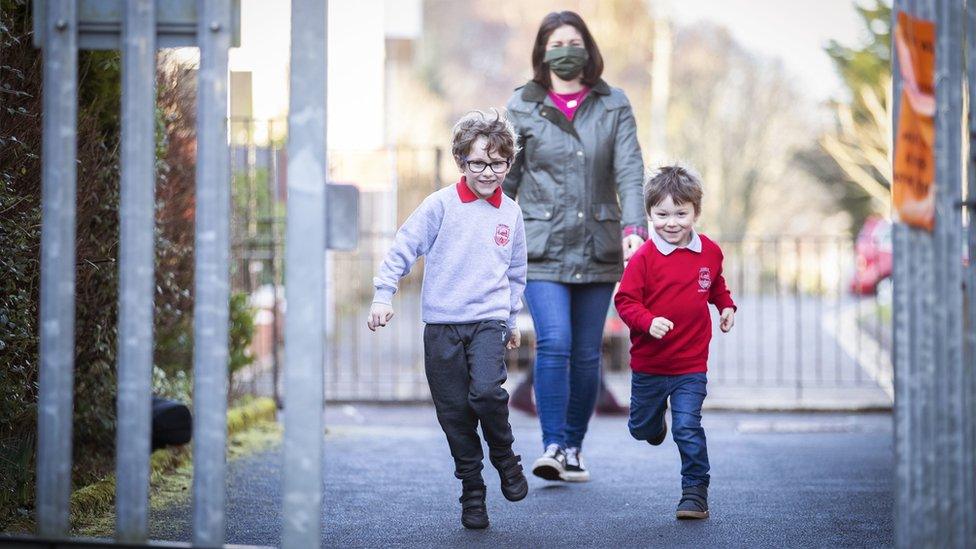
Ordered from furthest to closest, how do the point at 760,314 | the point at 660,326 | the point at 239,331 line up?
the point at 760,314 < the point at 239,331 < the point at 660,326

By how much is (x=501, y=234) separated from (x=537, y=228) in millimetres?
967

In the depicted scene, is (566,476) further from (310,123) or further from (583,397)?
(310,123)

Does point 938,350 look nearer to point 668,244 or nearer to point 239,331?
point 668,244

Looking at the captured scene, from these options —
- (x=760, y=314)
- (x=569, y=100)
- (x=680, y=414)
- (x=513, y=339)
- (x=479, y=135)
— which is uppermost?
(x=569, y=100)

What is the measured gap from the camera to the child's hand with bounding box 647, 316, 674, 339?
4.74 m

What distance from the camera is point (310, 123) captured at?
123 inches

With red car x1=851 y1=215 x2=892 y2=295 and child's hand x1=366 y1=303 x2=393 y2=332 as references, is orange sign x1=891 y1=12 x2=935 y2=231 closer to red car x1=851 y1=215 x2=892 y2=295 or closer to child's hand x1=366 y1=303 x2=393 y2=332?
child's hand x1=366 y1=303 x2=393 y2=332

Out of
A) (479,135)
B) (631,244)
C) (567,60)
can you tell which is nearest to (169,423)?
(479,135)

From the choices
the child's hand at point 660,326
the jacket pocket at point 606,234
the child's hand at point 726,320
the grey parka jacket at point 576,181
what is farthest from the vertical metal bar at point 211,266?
the jacket pocket at point 606,234

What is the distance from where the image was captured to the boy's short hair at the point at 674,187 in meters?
5.04

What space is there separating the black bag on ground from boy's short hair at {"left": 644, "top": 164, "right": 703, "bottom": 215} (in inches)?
92.8

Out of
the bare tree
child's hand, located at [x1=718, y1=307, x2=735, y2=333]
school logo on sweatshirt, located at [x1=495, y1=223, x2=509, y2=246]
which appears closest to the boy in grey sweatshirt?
school logo on sweatshirt, located at [x1=495, y1=223, x2=509, y2=246]

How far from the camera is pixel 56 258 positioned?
10.4 feet

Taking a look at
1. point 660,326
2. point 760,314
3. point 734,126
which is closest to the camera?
point 660,326
